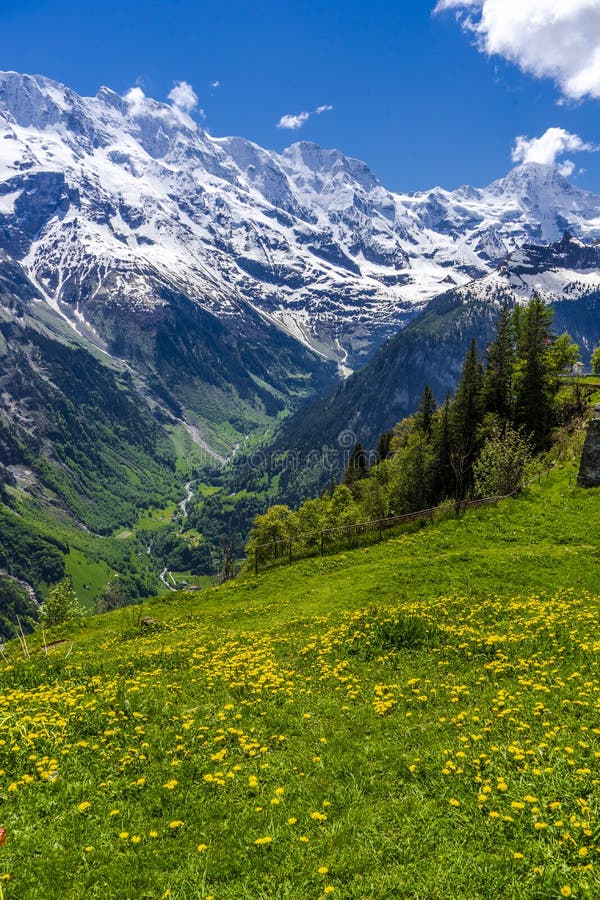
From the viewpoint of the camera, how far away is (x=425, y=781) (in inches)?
424

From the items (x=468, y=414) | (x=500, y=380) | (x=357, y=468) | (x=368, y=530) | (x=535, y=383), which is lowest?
(x=368, y=530)

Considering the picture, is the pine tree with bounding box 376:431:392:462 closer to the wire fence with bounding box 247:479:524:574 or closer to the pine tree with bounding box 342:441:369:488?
the pine tree with bounding box 342:441:369:488

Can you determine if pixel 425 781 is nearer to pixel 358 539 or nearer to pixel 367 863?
pixel 367 863

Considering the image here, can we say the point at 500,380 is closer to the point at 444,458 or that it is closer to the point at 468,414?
the point at 468,414

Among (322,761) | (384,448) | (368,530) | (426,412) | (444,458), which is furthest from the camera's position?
(384,448)

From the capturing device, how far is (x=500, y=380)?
248ft

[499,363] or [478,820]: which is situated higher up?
[499,363]

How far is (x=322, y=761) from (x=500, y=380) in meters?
72.9

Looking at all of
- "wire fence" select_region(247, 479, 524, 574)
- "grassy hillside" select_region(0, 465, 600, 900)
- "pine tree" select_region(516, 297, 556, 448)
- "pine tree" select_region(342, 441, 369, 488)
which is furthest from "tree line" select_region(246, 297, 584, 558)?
"pine tree" select_region(342, 441, 369, 488)

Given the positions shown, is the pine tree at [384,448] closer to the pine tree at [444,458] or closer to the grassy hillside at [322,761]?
the pine tree at [444,458]

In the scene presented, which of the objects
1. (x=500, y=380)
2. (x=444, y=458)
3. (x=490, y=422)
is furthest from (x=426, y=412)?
(x=490, y=422)

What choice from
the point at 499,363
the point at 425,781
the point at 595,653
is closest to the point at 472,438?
the point at 499,363

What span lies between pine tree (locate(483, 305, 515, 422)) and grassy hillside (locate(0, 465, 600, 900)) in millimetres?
56342

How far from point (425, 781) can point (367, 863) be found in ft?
8.93
